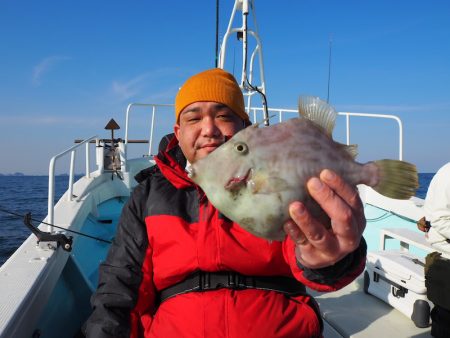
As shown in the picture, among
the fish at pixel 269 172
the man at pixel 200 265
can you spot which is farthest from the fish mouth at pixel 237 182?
the man at pixel 200 265

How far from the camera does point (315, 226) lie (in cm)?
129

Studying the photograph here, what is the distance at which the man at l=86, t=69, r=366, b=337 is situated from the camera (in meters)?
1.76

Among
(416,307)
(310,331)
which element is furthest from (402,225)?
(310,331)

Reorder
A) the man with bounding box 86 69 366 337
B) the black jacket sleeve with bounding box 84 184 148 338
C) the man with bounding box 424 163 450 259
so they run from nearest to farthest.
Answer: the man with bounding box 86 69 366 337, the black jacket sleeve with bounding box 84 184 148 338, the man with bounding box 424 163 450 259

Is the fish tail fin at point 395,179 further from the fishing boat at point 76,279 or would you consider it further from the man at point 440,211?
the man at point 440,211

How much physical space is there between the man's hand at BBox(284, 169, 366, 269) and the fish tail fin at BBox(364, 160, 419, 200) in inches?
6.5

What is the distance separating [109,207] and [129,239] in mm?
5254

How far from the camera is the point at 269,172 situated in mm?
1313

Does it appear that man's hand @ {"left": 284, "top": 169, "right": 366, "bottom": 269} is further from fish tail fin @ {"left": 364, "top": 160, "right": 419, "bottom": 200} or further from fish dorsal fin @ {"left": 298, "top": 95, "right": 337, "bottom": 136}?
fish dorsal fin @ {"left": 298, "top": 95, "right": 337, "bottom": 136}

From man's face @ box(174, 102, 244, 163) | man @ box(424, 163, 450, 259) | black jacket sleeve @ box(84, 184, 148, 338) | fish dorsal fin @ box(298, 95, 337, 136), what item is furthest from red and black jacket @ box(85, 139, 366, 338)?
man @ box(424, 163, 450, 259)

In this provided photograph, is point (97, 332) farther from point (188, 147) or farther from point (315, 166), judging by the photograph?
point (315, 166)

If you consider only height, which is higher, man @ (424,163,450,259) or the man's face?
the man's face

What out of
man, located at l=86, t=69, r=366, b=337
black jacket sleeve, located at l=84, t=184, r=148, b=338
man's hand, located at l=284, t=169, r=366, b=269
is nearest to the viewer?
man's hand, located at l=284, t=169, r=366, b=269

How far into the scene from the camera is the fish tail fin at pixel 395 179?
144cm
